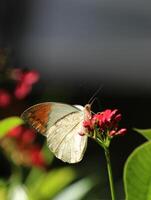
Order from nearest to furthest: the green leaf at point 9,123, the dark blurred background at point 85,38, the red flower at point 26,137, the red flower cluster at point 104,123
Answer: the red flower cluster at point 104,123
the green leaf at point 9,123
the red flower at point 26,137
the dark blurred background at point 85,38

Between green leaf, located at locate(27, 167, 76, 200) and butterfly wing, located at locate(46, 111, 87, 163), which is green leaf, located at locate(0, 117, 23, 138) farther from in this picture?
green leaf, located at locate(27, 167, 76, 200)

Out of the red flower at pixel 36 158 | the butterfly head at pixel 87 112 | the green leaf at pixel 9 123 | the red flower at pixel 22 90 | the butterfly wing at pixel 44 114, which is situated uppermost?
the butterfly head at pixel 87 112

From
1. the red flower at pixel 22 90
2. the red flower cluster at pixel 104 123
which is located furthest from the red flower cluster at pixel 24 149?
the red flower cluster at pixel 104 123

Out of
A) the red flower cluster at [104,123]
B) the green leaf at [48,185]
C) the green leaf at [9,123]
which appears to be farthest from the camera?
the green leaf at [48,185]

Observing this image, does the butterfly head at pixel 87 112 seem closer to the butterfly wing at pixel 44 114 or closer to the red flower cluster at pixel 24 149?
the butterfly wing at pixel 44 114

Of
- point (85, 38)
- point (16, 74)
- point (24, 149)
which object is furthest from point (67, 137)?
point (85, 38)

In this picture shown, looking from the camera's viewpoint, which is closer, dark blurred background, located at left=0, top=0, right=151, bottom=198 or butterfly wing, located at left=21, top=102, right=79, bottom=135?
butterfly wing, located at left=21, top=102, right=79, bottom=135

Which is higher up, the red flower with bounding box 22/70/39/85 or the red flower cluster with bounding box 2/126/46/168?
the red flower with bounding box 22/70/39/85

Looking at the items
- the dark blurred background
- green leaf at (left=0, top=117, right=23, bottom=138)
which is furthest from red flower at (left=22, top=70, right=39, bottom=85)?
the dark blurred background
